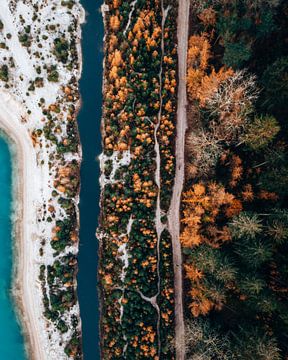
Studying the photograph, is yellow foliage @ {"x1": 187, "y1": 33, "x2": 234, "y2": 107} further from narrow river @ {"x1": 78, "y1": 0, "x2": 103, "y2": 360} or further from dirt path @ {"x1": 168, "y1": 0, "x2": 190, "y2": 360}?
narrow river @ {"x1": 78, "y1": 0, "x2": 103, "y2": 360}

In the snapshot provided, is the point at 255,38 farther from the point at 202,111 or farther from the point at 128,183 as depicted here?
the point at 128,183

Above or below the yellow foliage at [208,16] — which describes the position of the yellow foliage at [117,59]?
below

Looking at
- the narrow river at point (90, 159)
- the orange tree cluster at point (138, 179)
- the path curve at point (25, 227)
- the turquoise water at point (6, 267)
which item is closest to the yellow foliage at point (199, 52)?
the orange tree cluster at point (138, 179)

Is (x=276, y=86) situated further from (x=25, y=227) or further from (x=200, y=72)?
(x=25, y=227)

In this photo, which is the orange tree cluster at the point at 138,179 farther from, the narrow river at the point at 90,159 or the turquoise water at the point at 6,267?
the turquoise water at the point at 6,267

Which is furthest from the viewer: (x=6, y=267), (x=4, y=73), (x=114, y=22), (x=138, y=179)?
(x=6, y=267)

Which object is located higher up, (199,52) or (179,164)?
(199,52)

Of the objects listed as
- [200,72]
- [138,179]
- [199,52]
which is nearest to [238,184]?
[138,179]
